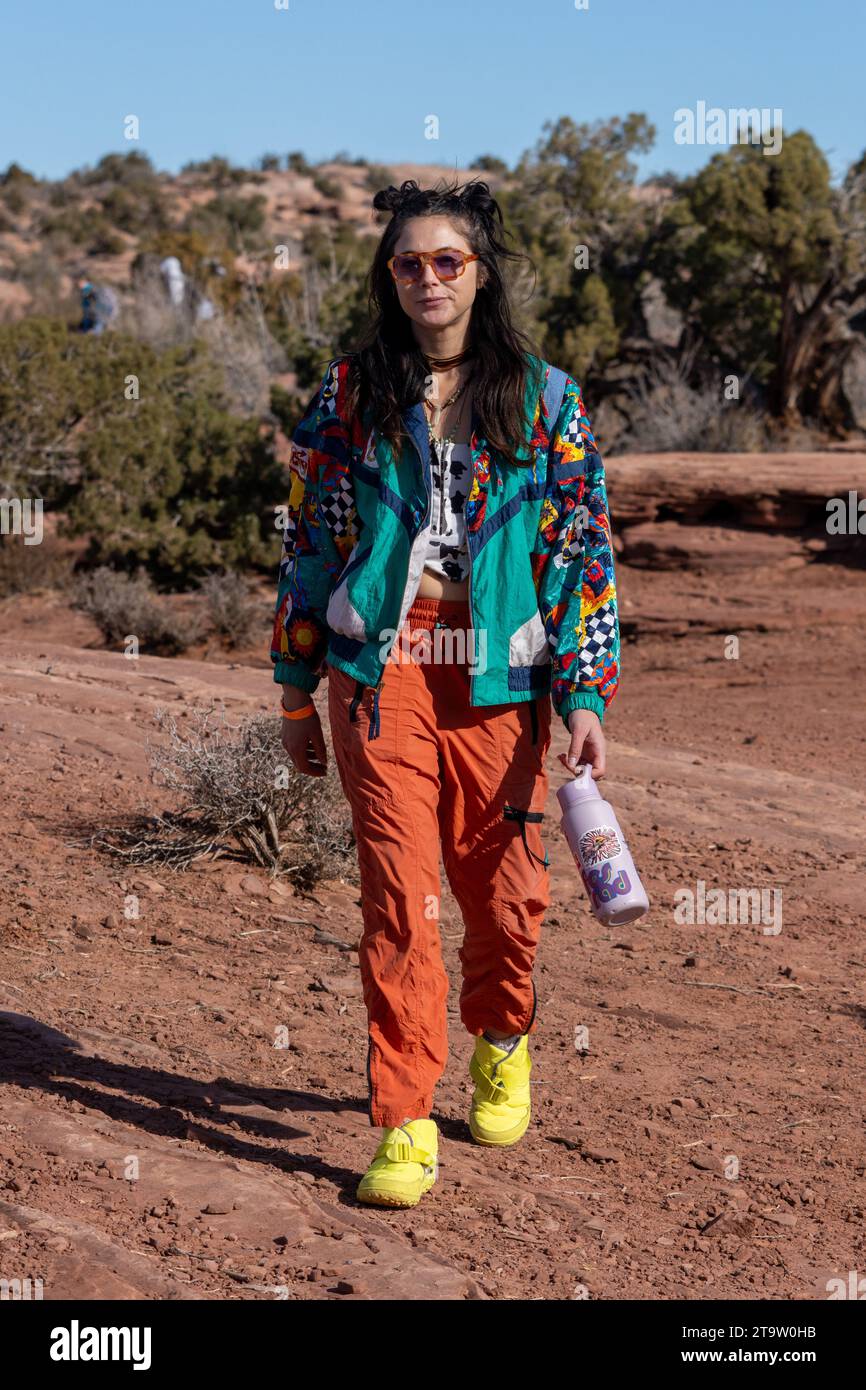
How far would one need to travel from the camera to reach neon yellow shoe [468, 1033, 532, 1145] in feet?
11.9

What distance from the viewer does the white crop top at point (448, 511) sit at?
10.6 feet

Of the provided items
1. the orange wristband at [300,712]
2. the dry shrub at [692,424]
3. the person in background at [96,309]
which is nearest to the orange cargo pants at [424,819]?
the orange wristband at [300,712]

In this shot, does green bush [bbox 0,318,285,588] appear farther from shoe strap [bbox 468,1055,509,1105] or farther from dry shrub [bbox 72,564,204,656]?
shoe strap [bbox 468,1055,509,1105]

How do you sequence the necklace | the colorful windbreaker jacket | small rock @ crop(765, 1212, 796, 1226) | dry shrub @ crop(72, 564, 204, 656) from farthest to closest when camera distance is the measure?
dry shrub @ crop(72, 564, 204, 656) < small rock @ crop(765, 1212, 796, 1226) < the necklace < the colorful windbreaker jacket

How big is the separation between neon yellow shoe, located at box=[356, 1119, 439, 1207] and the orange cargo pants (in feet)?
0.13

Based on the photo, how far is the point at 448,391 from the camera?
11.0 feet

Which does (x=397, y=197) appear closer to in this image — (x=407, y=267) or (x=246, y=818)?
(x=407, y=267)

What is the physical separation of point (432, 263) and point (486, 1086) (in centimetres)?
187

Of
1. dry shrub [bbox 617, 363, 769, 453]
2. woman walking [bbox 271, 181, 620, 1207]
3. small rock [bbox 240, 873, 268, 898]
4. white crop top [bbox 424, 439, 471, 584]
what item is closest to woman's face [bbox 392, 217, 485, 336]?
woman walking [bbox 271, 181, 620, 1207]

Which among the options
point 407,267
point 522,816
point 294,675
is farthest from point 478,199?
point 522,816

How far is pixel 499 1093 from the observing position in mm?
3666

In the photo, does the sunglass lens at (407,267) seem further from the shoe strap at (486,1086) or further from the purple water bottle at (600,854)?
the shoe strap at (486,1086)

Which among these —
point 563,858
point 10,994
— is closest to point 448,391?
point 10,994
